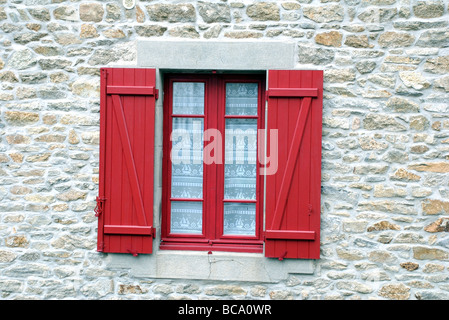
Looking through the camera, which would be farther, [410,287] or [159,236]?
[159,236]

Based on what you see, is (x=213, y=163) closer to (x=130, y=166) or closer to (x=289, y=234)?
(x=130, y=166)

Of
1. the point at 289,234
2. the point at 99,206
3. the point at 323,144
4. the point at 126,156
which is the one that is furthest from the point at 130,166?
the point at 323,144

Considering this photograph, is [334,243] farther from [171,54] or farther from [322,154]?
[171,54]

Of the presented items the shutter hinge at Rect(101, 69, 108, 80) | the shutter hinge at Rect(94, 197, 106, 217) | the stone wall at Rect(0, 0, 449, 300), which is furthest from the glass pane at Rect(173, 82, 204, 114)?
the shutter hinge at Rect(94, 197, 106, 217)

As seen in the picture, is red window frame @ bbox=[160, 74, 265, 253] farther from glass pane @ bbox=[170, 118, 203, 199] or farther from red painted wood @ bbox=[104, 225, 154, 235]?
red painted wood @ bbox=[104, 225, 154, 235]

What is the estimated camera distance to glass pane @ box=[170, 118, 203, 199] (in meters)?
3.78

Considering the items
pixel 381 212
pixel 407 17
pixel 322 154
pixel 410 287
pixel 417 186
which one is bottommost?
pixel 410 287

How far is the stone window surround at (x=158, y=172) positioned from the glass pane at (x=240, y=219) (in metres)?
0.24

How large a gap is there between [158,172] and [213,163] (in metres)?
0.54

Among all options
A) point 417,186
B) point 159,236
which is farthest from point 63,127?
point 417,186

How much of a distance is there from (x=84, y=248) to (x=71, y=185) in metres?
0.62

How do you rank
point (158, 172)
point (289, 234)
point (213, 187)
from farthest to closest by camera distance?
1. point (213, 187)
2. point (158, 172)
3. point (289, 234)

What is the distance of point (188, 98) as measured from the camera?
12.4ft

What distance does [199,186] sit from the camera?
3777mm
